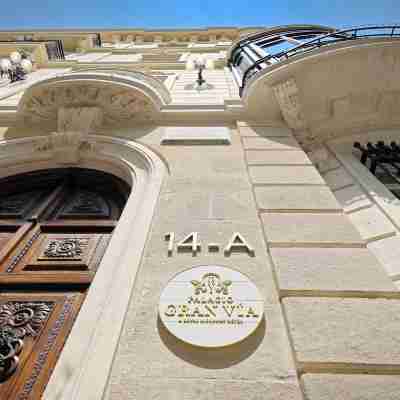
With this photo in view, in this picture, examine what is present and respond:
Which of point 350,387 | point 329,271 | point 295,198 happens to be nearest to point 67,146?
point 295,198

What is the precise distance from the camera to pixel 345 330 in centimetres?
224

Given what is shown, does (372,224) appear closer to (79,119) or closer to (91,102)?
(79,119)

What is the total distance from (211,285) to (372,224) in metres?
2.77

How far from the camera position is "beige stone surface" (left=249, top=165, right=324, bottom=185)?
4211 mm

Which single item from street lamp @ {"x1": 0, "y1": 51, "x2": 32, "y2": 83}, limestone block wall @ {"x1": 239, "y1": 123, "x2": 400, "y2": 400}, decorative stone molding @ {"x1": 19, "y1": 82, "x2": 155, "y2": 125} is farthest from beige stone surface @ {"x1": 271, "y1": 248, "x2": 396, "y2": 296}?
street lamp @ {"x1": 0, "y1": 51, "x2": 32, "y2": 83}

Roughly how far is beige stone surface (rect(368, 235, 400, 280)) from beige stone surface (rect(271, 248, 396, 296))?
800mm

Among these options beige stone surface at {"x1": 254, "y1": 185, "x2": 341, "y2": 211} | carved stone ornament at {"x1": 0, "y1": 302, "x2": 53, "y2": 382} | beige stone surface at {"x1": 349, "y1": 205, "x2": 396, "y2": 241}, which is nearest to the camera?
carved stone ornament at {"x1": 0, "y1": 302, "x2": 53, "y2": 382}

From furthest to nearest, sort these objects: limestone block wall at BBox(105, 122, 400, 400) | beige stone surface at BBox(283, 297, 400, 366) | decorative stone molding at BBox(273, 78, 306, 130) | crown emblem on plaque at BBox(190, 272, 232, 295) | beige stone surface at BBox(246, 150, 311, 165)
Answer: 1. decorative stone molding at BBox(273, 78, 306, 130)
2. beige stone surface at BBox(246, 150, 311, 165)
3. crown emblem on plaque at BBox(190, 272, 232, 295)
4. beige stone surface at BBox(283, 297, 400, 366)
5. limestone block wall at BBox(105, 122, 400, 400)

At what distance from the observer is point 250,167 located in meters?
4.62

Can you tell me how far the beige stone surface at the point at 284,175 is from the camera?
421 centimetres

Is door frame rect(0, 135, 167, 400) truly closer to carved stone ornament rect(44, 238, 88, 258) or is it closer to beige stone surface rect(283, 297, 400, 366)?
carved stone ornament rect(44, 238, 88, 258)

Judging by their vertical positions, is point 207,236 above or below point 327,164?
below

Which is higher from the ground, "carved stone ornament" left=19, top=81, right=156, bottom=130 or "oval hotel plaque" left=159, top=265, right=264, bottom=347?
"carved stone ornament" left=19, top=81, right=156, bottom=130

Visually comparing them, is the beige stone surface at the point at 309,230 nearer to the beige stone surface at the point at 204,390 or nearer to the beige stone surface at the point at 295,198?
the beige stone surface at the point at 295,198
